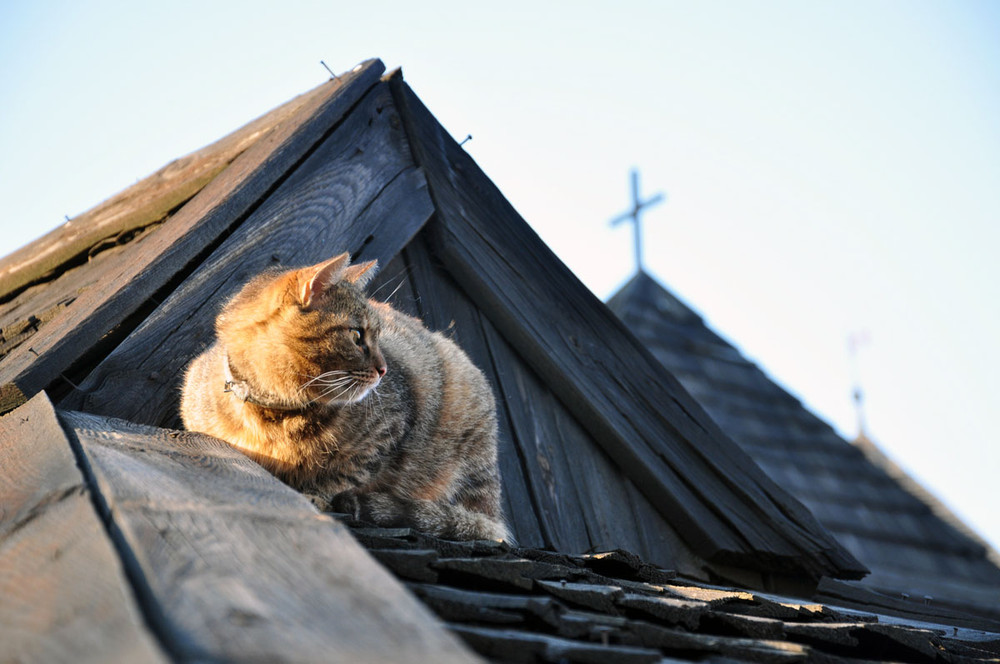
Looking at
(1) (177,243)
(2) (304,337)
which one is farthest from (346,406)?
(1) (177,243)

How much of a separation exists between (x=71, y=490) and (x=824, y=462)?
603 cm

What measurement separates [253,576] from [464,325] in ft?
9.27

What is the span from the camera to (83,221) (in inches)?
178

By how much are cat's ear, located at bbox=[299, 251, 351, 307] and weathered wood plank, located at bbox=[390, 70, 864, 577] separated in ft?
2.76

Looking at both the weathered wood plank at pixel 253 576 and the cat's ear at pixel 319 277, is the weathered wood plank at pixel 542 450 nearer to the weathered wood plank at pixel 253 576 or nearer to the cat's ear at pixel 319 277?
the cat's ear at pixel 319 277

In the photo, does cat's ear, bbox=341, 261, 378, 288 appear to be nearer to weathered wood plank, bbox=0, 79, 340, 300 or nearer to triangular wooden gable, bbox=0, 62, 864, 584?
triangular wooden gable, bbox=0, 62, 864, 584

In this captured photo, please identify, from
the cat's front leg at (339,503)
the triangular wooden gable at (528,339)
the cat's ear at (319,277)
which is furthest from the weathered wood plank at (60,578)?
the triangular wooden gable at (528,339)

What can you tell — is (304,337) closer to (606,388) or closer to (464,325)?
(464,325)

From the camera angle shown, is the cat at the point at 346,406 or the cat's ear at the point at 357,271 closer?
the cat at the point at 346,406

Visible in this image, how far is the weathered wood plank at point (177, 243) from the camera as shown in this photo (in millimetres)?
2469

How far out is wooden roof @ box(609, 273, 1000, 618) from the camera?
Result: 6094 millimetres

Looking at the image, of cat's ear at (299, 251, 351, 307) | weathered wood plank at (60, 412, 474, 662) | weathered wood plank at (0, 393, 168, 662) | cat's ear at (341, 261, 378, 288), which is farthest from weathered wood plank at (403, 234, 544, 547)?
weathered wood plank at (0, 393, 168, 662)

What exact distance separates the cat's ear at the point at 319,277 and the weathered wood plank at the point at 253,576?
1234mm

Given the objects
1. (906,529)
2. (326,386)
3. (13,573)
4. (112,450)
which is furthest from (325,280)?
(906,529)
